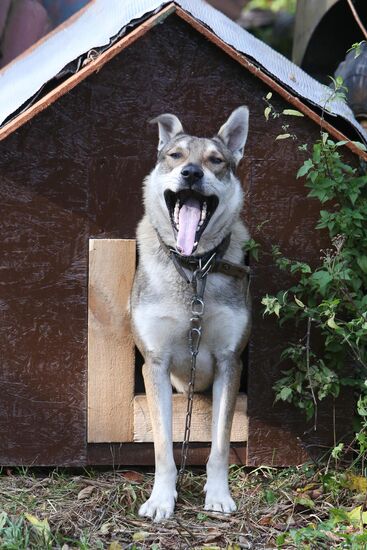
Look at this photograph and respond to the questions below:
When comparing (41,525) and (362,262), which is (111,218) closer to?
(362,262)

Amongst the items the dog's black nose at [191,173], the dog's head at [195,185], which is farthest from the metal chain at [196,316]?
the dog's black nose at [191,173]

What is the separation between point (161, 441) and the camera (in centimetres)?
372

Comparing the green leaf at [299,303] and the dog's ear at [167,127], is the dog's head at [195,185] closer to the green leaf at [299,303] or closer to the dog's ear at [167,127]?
the dog's ear at [167,127]

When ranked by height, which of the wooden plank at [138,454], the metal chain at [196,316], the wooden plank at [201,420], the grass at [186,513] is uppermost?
the metal chain at [196,316]

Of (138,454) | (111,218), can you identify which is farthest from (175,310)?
(138,454)

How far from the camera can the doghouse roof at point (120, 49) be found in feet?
12.4

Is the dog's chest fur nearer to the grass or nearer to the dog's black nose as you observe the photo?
the dog's black nose

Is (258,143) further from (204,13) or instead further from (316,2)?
(316,2)

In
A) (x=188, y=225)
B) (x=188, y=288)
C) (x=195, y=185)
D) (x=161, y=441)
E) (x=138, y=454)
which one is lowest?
(x=138, y=454)

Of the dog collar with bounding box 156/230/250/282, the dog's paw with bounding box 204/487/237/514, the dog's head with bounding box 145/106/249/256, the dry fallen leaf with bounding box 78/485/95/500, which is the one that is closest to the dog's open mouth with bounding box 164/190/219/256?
the dog's head with bounding box 145/106/249/256

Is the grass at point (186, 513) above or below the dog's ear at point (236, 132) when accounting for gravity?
below

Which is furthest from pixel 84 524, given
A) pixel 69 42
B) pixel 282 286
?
pixel 69 42

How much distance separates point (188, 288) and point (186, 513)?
0.97 m

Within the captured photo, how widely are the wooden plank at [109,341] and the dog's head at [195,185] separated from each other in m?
0.28
